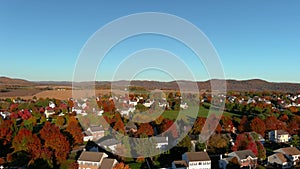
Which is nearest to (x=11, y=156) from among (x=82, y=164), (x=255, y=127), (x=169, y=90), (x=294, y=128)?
(x=82, y=164)

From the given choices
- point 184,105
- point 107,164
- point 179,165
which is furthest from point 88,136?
point 184,105

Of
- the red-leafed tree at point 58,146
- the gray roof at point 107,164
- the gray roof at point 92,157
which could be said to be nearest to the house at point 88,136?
the red-leafed tree at point 58,146

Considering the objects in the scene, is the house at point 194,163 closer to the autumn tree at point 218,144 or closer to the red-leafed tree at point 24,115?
the autumn tree at point 218,144

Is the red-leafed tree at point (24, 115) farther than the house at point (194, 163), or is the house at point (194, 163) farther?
the red-leafed tree at point (24, 115)

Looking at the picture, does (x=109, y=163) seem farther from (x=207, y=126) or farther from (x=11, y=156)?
(x=207, y=126)

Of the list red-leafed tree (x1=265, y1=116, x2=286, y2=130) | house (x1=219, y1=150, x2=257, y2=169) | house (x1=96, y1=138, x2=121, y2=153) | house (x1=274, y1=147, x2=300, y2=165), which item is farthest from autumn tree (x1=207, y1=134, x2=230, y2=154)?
red-leafed tree (x1=265, y1=116, x2=286, y2=130)
